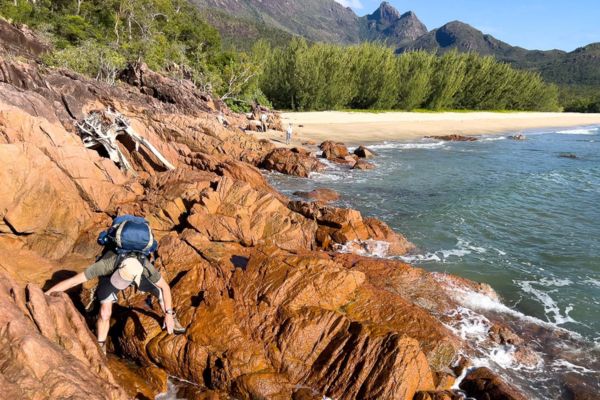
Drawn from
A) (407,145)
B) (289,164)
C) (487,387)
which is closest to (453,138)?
(407,145)

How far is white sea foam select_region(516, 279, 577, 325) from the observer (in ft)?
34.2

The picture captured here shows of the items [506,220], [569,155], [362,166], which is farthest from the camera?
[569,155]

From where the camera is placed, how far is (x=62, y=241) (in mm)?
A: 9469

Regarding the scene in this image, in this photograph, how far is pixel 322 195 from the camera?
19016mm

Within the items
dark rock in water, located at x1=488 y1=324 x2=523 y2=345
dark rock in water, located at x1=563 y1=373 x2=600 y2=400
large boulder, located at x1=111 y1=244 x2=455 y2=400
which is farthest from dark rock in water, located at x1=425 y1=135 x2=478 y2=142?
large boulder, located at x1=111 y1=244 x2=455 y2=400

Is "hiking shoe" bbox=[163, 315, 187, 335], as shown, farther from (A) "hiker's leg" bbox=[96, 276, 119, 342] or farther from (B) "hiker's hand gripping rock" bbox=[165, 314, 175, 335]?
(A) "hiker's leg" bbox=[96, 276, 119, 342]

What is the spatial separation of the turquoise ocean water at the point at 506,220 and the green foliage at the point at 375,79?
28.8 m

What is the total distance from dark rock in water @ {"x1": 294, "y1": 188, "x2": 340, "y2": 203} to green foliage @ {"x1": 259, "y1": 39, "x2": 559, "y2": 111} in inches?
1713

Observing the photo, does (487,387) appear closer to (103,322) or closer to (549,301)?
(549,301)

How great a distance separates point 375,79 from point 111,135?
2211 inches

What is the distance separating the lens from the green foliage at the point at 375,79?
2406 inches

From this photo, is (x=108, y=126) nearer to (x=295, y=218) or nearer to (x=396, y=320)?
(x=295, y=218)

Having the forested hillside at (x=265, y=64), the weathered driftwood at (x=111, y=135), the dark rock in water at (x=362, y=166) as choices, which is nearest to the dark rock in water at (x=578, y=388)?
the weathered driftwood at (x=111, y=135)

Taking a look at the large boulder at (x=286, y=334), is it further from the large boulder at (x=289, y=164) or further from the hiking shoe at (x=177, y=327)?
the large boulder at (x=289, y=164)
